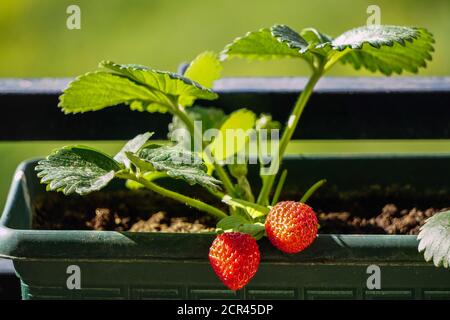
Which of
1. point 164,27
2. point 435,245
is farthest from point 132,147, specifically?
point 164,27

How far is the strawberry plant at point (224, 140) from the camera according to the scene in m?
1.05

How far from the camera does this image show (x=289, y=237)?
1022 mm

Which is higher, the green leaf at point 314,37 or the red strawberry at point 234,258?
the green leaf at point 314,37

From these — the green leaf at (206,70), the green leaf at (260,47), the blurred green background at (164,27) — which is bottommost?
the green leaf at (206,70)

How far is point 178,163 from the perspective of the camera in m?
1.08

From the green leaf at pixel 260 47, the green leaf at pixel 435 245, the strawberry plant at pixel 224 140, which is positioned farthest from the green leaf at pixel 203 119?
the green leaf at pixel 435 245

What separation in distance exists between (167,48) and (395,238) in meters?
1.74

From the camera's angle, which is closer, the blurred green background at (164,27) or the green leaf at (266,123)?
the green leaf at (266,123)

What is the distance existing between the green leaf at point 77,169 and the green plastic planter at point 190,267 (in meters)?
0.05

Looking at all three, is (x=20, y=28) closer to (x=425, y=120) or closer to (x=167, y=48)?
(x=167, y=48)

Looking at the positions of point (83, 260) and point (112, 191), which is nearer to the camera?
point (83, 260)

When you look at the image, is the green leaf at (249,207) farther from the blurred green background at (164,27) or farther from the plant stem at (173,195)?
the blurred green background at (164,27)

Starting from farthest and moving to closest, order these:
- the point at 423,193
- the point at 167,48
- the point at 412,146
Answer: the point at 167,48 → the point at 412,146 → the point at 423,193

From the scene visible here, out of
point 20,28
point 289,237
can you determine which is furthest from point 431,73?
point 289,237
